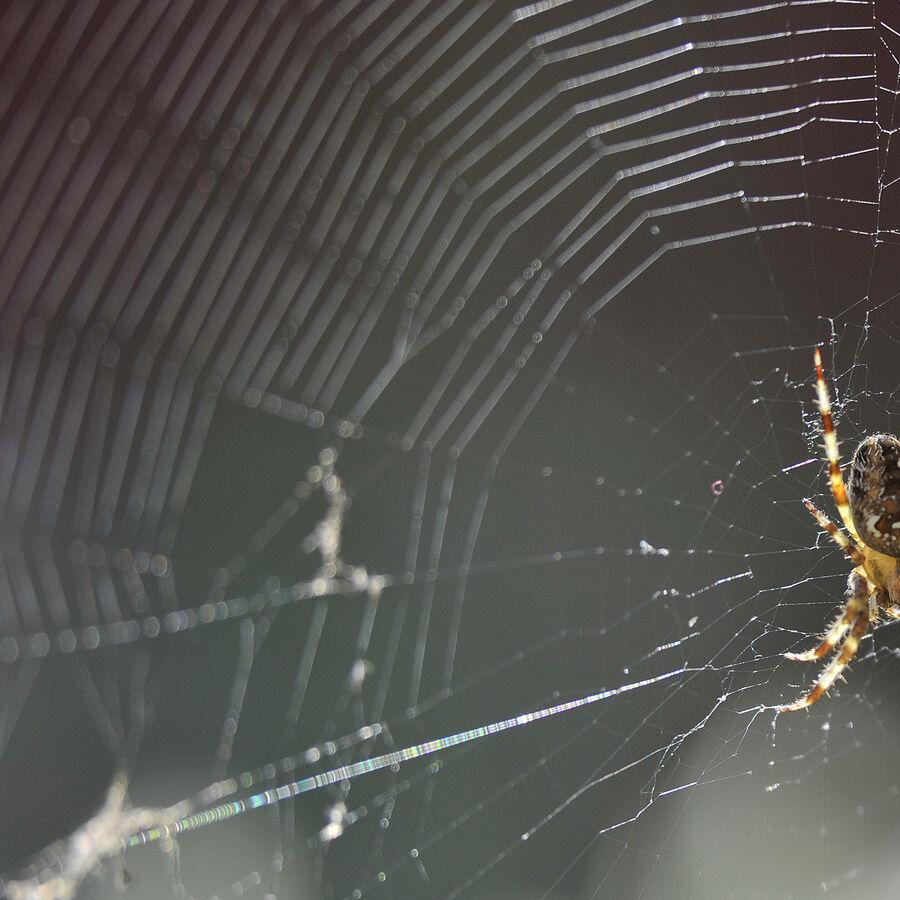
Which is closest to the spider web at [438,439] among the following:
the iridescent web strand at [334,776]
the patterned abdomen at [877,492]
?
the iridescent web strand at [334,776]

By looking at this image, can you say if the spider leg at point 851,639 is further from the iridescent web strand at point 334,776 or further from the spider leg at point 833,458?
the iridescent web strand at point 334,776

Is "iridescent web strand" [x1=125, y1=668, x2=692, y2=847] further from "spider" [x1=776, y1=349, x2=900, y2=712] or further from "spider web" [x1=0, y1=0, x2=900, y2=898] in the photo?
"spider" [x1=776, y1=349, x2=900, y2=712]

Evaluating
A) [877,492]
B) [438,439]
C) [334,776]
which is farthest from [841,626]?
[438,439]

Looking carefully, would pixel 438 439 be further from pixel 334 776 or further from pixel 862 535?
pixel 862 535

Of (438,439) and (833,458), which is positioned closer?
(833,458)

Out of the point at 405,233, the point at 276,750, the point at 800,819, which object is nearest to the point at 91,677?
the point at 276,750

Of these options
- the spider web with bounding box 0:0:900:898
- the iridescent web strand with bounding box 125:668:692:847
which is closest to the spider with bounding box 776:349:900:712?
the spider web with bounding box 0:0:900:898
